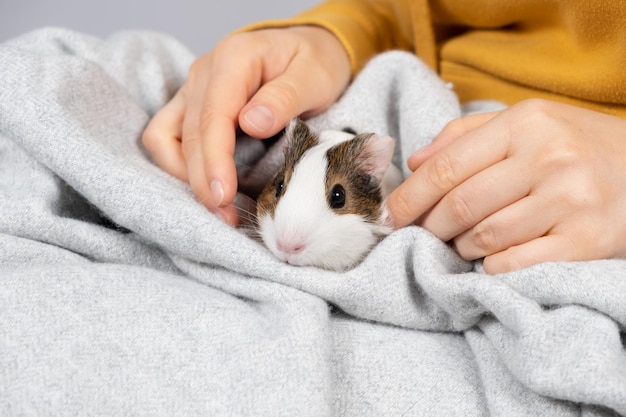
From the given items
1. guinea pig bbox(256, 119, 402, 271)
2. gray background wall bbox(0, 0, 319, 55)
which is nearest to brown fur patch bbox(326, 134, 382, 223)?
guinea pig bbox(256, 119, 402, 271)

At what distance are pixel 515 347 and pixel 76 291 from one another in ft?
1.55

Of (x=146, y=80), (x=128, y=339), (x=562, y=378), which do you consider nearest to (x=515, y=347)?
(x=562, y=378)

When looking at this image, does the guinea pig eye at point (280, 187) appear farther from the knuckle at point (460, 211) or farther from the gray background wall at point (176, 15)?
the gray background wall at point (176, 15)

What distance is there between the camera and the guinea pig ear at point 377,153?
0.90 meters

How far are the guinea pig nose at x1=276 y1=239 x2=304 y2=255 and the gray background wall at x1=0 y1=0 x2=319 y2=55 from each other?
1580 millimetres

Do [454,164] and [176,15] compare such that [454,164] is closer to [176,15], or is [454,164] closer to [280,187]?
[280,187]

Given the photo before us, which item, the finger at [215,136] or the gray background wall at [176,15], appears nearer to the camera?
the finger at [215,136]

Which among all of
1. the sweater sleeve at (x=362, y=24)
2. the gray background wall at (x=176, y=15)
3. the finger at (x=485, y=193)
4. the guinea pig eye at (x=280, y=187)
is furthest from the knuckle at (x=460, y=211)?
the gray background wall at (x=176, y=15)

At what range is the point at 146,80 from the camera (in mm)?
1167

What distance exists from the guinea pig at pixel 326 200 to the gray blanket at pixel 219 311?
73mm

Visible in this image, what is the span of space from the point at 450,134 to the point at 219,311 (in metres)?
0.39

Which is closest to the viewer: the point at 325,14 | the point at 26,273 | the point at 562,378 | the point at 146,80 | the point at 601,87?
the point at 562,378

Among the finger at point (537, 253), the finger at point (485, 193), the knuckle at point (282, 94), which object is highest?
the knuckle at point (282, 94)

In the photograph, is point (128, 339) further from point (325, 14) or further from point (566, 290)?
point (325, 14)
